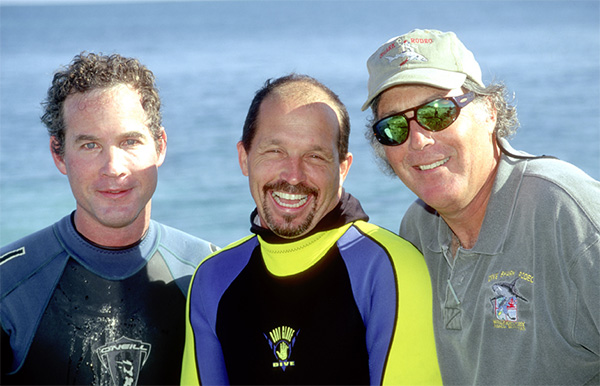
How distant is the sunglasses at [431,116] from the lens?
11.0ft

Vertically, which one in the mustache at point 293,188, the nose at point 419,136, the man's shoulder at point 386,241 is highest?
the nose at point 419,136

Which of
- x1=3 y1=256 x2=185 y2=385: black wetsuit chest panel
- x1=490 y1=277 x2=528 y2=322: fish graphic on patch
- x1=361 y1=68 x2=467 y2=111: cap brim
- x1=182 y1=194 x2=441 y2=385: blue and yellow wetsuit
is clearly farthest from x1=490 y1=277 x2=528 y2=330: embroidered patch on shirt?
x1=3 y1=256 x2=185 y2=385: black wetsuit chest panel

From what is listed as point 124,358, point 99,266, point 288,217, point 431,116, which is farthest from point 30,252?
point 431,116

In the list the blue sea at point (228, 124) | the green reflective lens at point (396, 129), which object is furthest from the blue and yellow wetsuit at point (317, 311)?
the blue sea at point (228, 124)

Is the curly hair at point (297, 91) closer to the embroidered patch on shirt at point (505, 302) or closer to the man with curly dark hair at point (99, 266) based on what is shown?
the man with curly dark hair at point (99, 266)

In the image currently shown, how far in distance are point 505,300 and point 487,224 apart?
0.36 metres

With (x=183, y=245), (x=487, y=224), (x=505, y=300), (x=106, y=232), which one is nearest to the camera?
(x=505, y=300)

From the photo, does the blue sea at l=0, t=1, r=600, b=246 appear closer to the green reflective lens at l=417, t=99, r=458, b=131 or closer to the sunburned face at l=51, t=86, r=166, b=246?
the green reflective lens at l=417, t=99, r=458, b=131

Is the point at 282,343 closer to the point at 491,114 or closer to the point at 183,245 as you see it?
the point at 183,245

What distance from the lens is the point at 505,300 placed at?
316 cm

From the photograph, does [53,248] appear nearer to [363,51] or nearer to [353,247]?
[353,247]

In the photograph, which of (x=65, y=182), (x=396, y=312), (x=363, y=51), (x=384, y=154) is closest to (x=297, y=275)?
(x=396, y=312)

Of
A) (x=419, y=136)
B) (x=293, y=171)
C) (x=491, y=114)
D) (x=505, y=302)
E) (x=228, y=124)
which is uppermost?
(x=228, y=124)

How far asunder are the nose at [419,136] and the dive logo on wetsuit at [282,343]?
1035 millimetres
